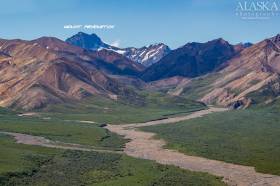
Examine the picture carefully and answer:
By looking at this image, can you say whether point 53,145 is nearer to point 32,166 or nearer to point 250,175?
point 32,166

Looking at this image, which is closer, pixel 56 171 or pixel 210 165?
pixel 56 171

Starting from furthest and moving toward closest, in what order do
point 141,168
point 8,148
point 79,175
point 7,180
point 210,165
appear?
point 8,148 → point 210,165 → point 141,168 → point 79,175 → point 7,180

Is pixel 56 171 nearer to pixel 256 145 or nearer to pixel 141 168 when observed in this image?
pixel 141 168

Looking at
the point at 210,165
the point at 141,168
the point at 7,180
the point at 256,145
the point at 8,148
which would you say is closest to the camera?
the point at 7,180

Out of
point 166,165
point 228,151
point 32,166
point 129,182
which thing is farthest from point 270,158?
point 32,166

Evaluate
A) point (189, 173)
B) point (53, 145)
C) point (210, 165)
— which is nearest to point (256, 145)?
point (210, 165)

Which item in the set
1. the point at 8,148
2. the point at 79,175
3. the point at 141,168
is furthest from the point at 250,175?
the point at 8,148

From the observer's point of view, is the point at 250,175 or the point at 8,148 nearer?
the point at 250,175

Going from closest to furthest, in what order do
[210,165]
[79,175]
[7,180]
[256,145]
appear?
1. [7,180]
2. [79,175]
3. [210,165]
4. [256,145]

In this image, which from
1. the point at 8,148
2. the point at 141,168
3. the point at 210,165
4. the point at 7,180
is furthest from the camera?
the point at 8,148
